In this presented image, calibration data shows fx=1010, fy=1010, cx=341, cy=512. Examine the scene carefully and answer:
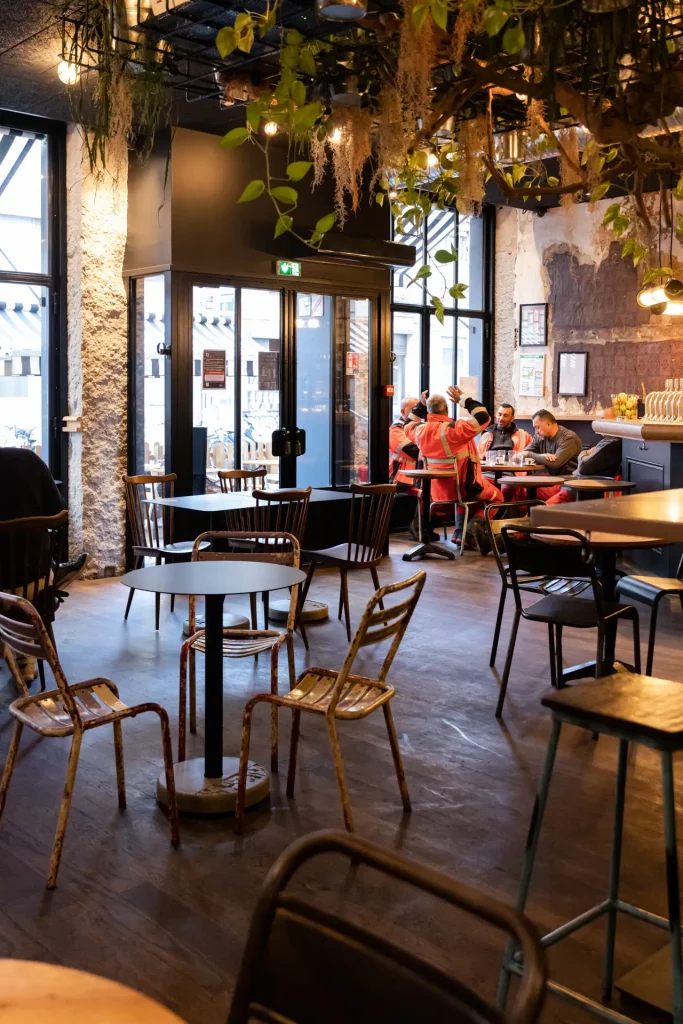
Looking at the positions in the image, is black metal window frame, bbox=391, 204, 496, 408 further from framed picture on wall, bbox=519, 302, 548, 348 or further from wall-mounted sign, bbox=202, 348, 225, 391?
wall-mounted sign, bbox=202, 348, 225, 391

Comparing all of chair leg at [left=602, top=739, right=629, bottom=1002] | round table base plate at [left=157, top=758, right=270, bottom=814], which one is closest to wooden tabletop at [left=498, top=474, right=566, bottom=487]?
round table base plate at [left=157, top=758, right=270, bottom=814]

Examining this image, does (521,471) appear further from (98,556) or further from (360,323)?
(98,556)

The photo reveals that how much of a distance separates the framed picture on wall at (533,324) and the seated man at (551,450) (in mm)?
2308

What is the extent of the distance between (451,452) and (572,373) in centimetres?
340

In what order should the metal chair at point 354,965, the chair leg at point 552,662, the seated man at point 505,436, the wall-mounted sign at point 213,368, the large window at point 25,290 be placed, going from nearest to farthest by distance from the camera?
the metal chair at point 354,965, the chair leg at point 552,662, the large window at point 25,290, the wall-mounted sign at point 213,368, the seated man at point 505,436

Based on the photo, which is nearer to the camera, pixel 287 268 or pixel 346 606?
pixel 346 606

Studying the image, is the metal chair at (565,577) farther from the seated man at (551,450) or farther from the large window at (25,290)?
the seated man at (551,450)

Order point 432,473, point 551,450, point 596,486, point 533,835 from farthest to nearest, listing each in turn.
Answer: point 551,450
point 432,473
point 596,486
point 533,835

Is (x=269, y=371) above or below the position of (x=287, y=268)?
below

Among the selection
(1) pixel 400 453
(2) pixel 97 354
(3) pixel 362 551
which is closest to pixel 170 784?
(3) pixel 362 551

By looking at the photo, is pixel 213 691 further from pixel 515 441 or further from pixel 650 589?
pixel 515 441

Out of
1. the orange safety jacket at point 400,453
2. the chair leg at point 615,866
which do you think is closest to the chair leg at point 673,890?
the chair leg at point 615,866

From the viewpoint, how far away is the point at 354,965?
3.64ft

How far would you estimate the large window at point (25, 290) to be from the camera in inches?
312
